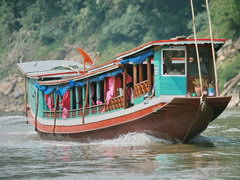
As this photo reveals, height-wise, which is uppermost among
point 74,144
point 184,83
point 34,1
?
point 34,1

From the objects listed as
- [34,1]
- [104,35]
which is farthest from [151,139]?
[34,1]

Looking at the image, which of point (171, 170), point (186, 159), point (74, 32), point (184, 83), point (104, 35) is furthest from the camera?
point (74, 32)

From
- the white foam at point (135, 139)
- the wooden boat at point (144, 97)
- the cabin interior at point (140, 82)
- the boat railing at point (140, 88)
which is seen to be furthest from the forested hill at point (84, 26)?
the white foam at point (135, 139)

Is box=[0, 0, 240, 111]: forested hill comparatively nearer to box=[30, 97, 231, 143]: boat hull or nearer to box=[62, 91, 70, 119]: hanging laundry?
box=[62, 91, 70, 119]: hanging laundry

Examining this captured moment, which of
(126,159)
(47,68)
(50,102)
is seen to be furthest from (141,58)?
(47,68)

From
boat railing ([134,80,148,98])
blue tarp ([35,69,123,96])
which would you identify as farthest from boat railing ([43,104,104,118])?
boat railing ([134,80,148,98])

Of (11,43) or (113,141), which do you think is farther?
(11,43)

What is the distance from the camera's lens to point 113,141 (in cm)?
1847

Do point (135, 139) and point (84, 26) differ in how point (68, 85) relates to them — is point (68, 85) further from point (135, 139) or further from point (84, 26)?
point (84, 26)

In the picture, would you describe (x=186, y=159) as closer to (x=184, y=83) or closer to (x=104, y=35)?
(x=184, y=83)

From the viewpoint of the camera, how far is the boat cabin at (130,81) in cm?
1691

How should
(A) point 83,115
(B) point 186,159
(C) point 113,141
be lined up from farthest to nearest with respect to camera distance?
1. (A) point 83,115
2. (C) point 113,141
3. (B) point 186,159

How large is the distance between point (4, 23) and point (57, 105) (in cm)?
4885

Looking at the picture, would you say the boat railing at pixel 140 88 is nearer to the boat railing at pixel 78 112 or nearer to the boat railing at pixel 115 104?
the boat railing at pixel 115 104
